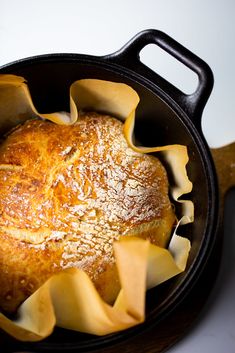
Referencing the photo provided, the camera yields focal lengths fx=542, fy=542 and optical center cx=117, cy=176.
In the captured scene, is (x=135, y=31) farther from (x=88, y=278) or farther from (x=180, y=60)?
(x=88, y=278)

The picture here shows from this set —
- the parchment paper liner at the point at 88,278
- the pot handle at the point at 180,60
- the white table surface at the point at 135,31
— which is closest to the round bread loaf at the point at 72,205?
the parchment paper liner at the point at 88,278

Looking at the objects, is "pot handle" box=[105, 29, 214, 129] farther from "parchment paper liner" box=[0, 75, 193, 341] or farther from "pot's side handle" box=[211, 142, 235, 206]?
"pot's side handle" box=[211, 142, 235, 206]

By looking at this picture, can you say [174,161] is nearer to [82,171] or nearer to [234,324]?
[82,171]

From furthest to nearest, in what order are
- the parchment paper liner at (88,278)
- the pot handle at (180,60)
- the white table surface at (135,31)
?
the white table surface at (135,31) < the pot handle at (180,60) < the parchment paper liner at (88,278)

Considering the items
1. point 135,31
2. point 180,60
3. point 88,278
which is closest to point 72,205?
point 88,278

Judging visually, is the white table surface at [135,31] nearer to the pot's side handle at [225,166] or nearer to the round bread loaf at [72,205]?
the pot's side handle at [225,166]

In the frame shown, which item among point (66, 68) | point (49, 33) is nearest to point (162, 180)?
Result: point (66, 68)

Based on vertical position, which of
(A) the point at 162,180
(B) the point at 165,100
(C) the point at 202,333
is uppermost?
(B) the point at 165,100

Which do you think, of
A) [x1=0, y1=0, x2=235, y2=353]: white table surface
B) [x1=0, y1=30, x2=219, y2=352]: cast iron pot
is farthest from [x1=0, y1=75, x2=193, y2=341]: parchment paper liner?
[x1=0, y1=0, x2=235, y2=353]: white table surface
